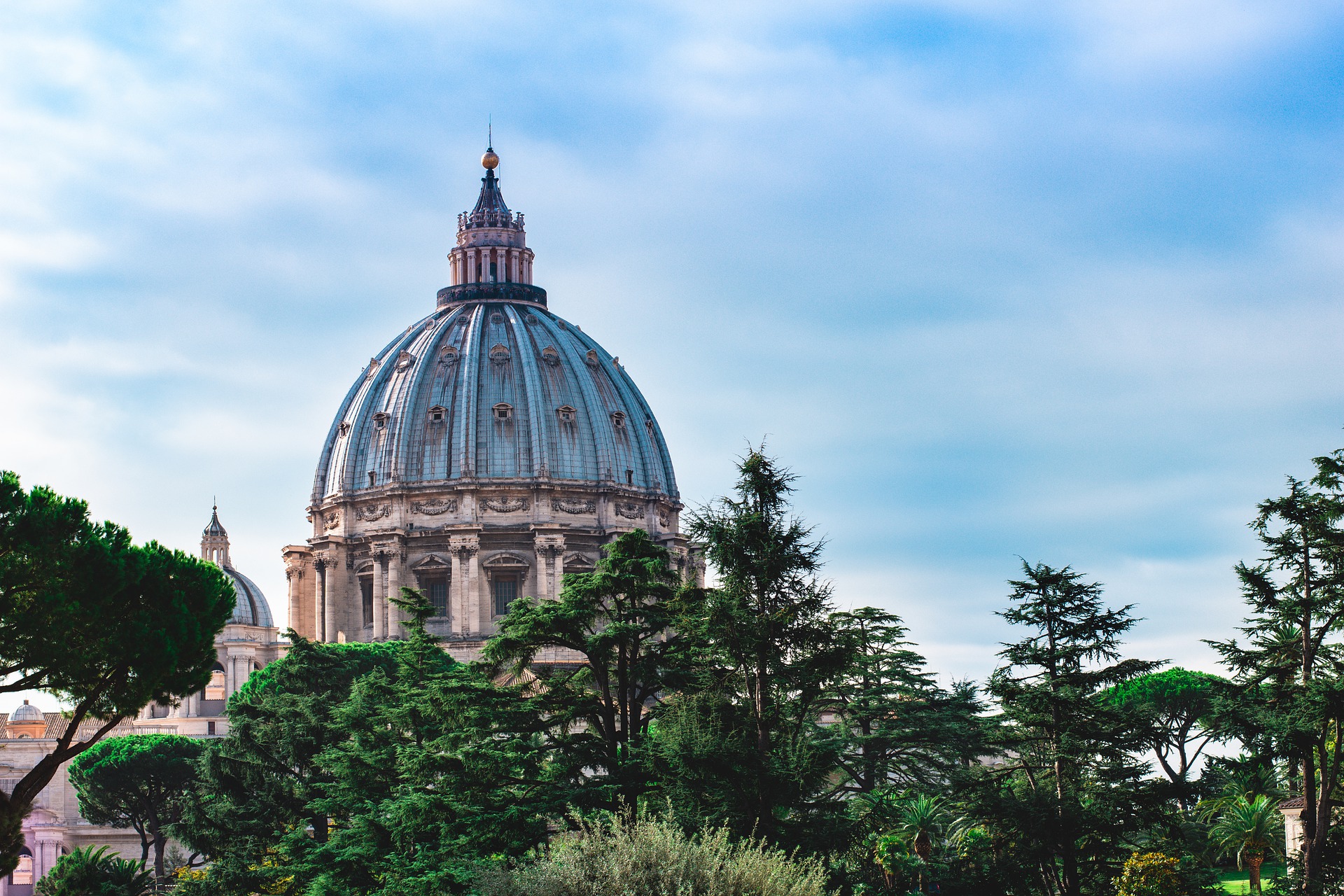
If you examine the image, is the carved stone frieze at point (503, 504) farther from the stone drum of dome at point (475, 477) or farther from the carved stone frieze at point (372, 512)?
the carved stone frieze at point (372, 512)

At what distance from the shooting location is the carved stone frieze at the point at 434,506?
86562mm

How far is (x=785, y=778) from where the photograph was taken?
91.0ft

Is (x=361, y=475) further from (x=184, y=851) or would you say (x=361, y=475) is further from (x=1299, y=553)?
(x=1299, y=553)

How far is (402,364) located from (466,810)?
63.8 meters

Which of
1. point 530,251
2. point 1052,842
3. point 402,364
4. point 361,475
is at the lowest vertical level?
point 1052,842

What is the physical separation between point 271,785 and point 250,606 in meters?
51.1

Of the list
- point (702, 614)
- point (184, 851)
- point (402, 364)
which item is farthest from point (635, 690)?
point (402, 364)

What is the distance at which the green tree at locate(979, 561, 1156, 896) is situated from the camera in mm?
28438

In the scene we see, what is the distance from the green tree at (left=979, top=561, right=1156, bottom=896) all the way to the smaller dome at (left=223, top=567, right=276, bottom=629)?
210ft

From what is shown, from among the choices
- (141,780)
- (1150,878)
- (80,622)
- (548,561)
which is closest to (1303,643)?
(1150,878)

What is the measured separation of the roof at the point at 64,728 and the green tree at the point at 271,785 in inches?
965

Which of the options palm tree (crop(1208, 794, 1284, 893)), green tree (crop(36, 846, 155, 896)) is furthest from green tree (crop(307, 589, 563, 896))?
palm tree (crop(1208, 794, 1284, 893))

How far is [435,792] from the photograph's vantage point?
31.4 metres

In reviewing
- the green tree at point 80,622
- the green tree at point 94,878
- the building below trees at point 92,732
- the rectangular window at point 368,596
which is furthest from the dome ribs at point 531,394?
the green tree at point 80,622
